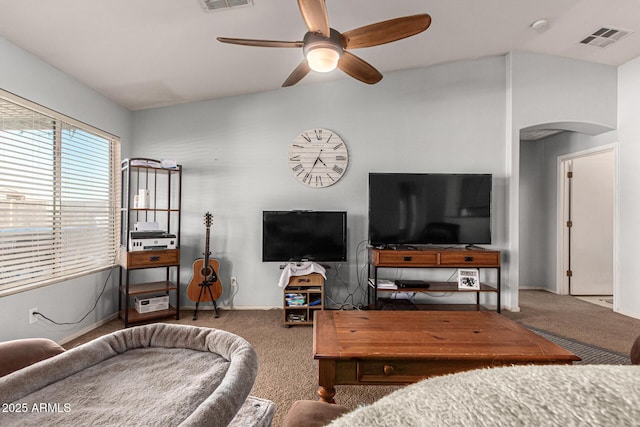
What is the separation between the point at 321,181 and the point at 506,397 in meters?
3.41

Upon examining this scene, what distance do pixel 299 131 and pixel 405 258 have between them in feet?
6.28

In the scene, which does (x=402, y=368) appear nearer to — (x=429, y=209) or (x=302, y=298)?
(x=302, y=298)

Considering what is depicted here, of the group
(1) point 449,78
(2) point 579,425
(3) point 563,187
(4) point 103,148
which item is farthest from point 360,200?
(2) point 579,425

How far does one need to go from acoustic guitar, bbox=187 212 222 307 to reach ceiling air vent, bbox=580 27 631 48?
449 cm

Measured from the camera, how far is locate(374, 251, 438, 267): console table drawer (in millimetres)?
3129

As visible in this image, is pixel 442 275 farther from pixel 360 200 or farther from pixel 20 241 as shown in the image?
pixel 20 241

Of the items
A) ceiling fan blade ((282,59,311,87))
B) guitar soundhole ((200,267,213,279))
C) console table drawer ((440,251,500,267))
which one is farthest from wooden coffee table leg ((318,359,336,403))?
guitar soundhole ((200,267,213,279))

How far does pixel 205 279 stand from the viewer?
3.29 metres

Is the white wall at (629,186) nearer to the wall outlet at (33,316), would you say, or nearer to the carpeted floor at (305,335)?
the carpeted floor at (305,335)

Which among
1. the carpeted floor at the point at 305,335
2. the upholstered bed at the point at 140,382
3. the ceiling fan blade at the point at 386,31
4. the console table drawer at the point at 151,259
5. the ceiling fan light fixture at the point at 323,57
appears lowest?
the carpeted floor at the point at 305,335

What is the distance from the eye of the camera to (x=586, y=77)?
359 cm

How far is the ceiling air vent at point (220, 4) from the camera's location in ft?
6.75

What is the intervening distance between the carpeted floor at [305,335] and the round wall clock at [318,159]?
1622 millimetres

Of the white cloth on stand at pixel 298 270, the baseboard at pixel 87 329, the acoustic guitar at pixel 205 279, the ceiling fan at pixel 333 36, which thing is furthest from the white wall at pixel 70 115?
the white cloth on stand at pixel 298 270
